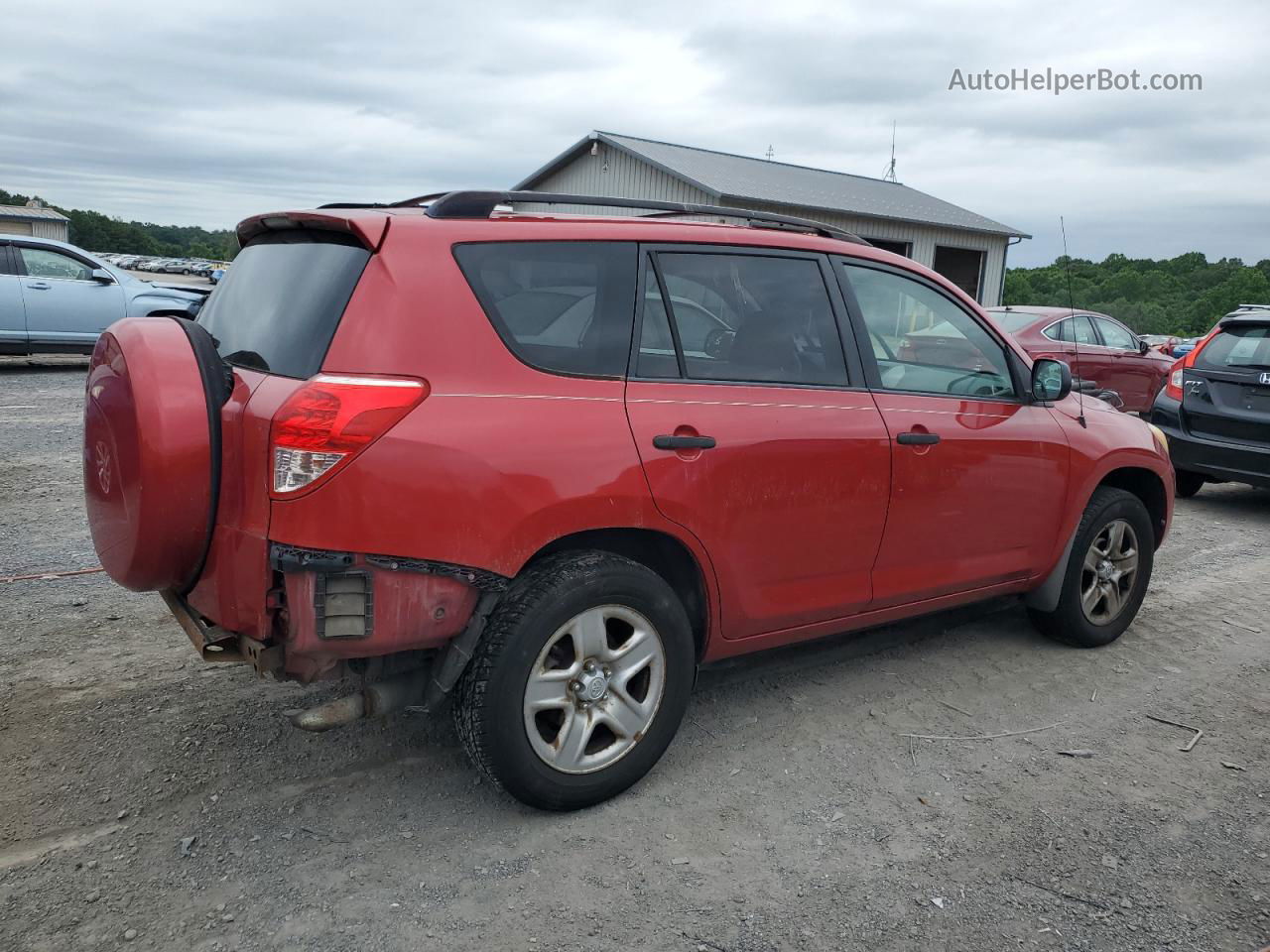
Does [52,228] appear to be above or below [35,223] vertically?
below

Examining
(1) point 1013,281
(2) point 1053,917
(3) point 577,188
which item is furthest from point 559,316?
(1) point 1013,281

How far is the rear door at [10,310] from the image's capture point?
12.6 m

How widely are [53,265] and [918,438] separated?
1285cm

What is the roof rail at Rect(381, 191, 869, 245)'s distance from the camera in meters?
3.09

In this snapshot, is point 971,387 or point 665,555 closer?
point 665,555

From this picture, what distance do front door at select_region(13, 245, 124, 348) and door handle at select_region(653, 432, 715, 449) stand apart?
1200cm

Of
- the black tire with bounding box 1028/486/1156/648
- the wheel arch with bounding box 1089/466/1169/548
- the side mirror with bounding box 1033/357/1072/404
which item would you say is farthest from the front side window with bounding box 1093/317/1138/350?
the side mirror with bounding box 1033/357/1072/404

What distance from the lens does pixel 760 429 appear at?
3.36m

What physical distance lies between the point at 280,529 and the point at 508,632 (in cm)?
68

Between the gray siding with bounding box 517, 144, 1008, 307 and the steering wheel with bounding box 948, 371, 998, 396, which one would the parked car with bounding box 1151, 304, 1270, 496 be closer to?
the steering wheel with bounding box 948, 371, 998, 396

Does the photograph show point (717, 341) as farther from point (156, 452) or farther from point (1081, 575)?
point (1081, 575)

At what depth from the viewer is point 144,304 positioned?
13414 mm

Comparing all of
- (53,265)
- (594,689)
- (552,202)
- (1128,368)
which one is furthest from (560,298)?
(1128,368)

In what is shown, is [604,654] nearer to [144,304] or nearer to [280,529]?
[280,529]
